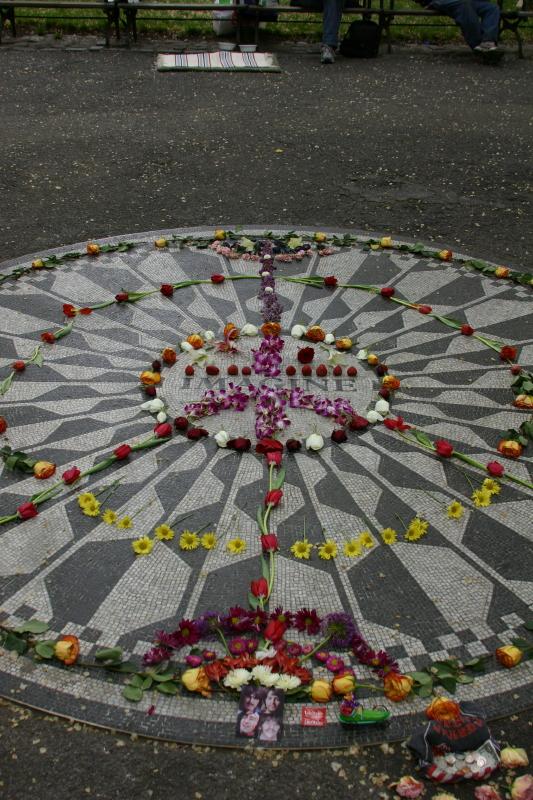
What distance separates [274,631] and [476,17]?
15.5 metres

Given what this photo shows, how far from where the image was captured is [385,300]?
7.84 metres

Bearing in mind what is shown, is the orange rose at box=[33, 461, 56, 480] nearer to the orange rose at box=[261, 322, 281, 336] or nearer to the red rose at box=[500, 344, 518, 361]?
the orange rose at box=[261, 322, 281, 336]

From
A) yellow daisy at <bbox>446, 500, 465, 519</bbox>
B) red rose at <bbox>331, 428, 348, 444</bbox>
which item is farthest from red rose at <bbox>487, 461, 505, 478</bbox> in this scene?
red rose at <bbox>331, 428, 348, 444</bbox>

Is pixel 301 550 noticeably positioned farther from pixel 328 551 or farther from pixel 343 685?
pixel 343 685

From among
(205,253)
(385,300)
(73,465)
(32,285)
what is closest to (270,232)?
(205,253)

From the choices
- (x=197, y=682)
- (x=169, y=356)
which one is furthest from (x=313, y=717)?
(x=169, y=356)

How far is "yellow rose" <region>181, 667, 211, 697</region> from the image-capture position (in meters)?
4.09

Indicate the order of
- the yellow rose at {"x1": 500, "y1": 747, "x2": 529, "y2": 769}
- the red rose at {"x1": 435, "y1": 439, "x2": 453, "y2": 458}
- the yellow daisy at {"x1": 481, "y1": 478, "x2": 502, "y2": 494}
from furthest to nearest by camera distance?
the red rose at {"x1": 435, "y1": 439, "x2": 453, "y2": 458}, the yellow daisy at {"x1": 481, "y1": 478, "x2": 502, "y2": 494}, the yellow rose at {"x1": 500, "y1": 747, "x2": 529, "y2": 769}

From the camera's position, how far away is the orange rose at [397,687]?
407 cm

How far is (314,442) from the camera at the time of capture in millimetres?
5785

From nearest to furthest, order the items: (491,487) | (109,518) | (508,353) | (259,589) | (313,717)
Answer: (313,717), (259,589), (109,518), (491,487), (508,353)

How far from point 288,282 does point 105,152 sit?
4.89 metres

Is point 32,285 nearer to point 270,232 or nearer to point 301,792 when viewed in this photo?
point 270,232

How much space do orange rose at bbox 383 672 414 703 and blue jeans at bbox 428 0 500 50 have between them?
1543 cm
